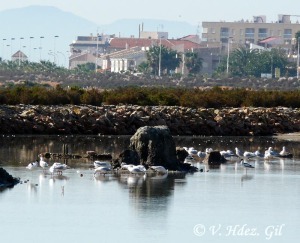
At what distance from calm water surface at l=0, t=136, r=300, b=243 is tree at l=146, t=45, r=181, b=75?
4621 inches

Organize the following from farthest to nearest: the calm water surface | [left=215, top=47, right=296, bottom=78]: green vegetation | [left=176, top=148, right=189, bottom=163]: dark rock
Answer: [left=215, top=47, right=296, bottom=78]: green vegetation < [left=176, top=148, right=189, bottom=163]: dark rock < the calm water surface

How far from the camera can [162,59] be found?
513ft

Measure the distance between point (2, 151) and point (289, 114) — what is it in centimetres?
2180

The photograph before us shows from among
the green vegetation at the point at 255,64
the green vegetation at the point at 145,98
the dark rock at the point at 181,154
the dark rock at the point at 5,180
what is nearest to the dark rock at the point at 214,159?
the dark rock at the point at 181,154

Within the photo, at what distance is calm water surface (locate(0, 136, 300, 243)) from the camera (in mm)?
23188

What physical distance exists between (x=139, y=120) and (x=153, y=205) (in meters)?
26.2

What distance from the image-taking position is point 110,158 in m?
37.8

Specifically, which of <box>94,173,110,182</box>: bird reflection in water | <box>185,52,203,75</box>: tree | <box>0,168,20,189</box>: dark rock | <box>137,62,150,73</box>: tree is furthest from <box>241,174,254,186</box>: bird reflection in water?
<box>137,62,150,73</box>: tree

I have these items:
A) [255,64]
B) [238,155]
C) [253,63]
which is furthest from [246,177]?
[253,63]

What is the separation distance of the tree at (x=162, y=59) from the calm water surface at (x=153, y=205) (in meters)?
117

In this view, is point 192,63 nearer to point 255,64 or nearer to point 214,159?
point 255,64

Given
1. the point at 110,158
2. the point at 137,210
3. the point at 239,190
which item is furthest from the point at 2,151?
the point at 137,210

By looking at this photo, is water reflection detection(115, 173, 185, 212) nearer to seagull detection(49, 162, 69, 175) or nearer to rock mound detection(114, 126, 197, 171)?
rock mound detection(114, 126, 197, 171)

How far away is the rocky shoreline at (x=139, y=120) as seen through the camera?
168ft
